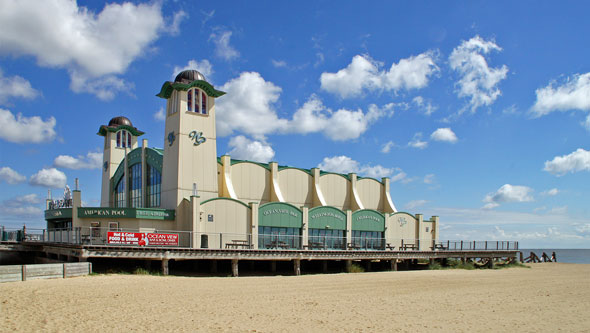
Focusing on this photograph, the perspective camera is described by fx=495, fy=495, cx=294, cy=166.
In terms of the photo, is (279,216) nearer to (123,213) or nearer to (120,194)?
(123,213)

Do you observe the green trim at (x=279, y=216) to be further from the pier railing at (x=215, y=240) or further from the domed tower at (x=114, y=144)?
the domed tower at (x=114, y=144)

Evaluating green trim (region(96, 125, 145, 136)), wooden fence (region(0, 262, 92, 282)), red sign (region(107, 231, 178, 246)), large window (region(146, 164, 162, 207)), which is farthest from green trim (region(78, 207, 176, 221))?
green trim (region(96, 125, 145, 136))

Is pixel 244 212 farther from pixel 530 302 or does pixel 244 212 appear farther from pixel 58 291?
pixel 530 302

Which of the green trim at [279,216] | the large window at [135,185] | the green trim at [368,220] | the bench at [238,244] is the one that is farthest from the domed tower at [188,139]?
the green trim at [368,220]

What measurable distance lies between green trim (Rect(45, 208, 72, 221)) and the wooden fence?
38.4 ft

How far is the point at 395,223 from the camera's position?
38406 mm

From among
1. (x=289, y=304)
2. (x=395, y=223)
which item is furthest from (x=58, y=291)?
(x=395, y=223)

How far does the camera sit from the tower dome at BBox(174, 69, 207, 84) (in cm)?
3147

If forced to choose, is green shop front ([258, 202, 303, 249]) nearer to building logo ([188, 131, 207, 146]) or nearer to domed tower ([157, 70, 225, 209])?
domed tower ([157, 70, 225, 209])

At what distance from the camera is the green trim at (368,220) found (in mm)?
35750

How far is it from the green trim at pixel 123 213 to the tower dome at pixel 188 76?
8556 millimetres

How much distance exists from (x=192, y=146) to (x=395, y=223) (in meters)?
17.1

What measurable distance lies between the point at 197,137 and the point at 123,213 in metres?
6.58

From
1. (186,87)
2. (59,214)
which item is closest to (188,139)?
(186,87)
